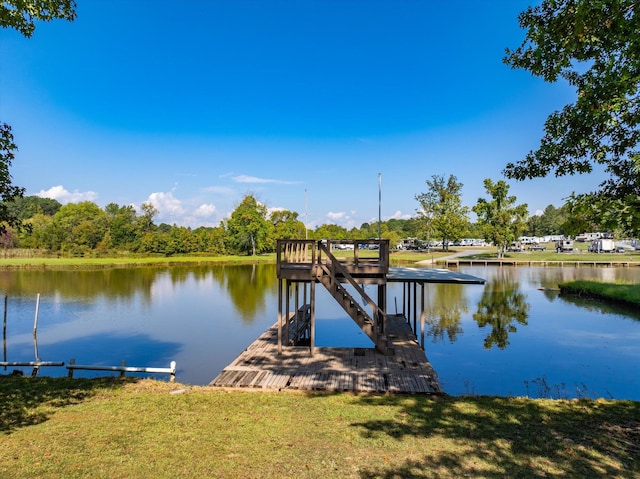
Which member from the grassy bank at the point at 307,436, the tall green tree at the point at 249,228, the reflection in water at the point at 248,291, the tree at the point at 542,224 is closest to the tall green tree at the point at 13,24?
the grassy bank at the point at 307,436

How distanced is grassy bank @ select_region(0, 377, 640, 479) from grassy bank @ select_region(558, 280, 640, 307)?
2332 cm

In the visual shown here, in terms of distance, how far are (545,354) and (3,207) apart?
61.4 ft

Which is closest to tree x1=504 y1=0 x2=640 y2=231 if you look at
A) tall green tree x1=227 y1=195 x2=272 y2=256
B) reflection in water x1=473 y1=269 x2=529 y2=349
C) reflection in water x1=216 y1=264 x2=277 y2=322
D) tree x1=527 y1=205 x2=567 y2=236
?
reflection in water x1=473 y1=269 x2=529 y2=349

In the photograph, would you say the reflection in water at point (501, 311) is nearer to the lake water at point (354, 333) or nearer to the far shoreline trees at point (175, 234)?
the lake water at point (354, 333)

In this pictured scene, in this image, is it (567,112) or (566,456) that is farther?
(567,112)

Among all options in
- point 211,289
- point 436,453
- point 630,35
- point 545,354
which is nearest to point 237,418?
point 436,453

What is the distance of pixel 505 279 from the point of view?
42438 mm

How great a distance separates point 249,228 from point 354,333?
2372 inches

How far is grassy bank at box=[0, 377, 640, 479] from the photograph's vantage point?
5.89 m

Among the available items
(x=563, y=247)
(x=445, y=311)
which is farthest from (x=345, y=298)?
(x=563, y=247)

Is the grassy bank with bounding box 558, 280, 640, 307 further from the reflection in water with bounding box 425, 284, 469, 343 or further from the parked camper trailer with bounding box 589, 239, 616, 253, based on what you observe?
the parked camper trailer with bounding box 589, 239, 616, 253

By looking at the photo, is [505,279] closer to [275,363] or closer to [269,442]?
[275,363]

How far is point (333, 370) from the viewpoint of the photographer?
38.2ft

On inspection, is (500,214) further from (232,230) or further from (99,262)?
(99,262)
